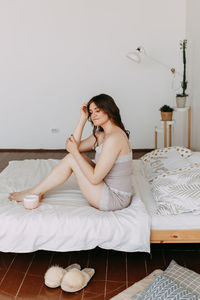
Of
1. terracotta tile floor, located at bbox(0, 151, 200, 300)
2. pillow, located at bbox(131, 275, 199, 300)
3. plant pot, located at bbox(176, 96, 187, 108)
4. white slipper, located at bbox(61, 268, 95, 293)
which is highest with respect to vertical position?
plant pot, located at bbox(176, 96, 187, 108)

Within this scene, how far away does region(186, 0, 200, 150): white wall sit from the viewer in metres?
4.34

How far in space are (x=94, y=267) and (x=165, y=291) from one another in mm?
602

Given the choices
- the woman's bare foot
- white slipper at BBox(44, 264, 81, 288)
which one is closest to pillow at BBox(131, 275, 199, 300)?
white slipper at BBox(44, 264, 81, 288)

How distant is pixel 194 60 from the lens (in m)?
4.48

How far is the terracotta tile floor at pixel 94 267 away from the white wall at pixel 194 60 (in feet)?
7.46

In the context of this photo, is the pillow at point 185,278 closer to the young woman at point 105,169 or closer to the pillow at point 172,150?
the young woman at point 105,169

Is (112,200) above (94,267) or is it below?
above

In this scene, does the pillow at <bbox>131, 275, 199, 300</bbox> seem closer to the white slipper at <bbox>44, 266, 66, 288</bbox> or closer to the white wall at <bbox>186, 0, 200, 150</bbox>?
the white slipper at <bbox>44, 266, 66, 288</bbox>

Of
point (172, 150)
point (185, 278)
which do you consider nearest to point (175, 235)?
point (185, 278)

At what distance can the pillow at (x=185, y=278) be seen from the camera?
1846 millimetres

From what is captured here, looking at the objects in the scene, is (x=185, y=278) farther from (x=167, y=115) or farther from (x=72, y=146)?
(x=167, y=115)

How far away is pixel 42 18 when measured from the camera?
16.1ft

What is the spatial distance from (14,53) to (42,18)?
606 millimetres

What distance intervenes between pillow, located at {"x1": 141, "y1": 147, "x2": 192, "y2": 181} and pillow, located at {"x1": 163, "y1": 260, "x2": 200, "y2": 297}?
855mm
